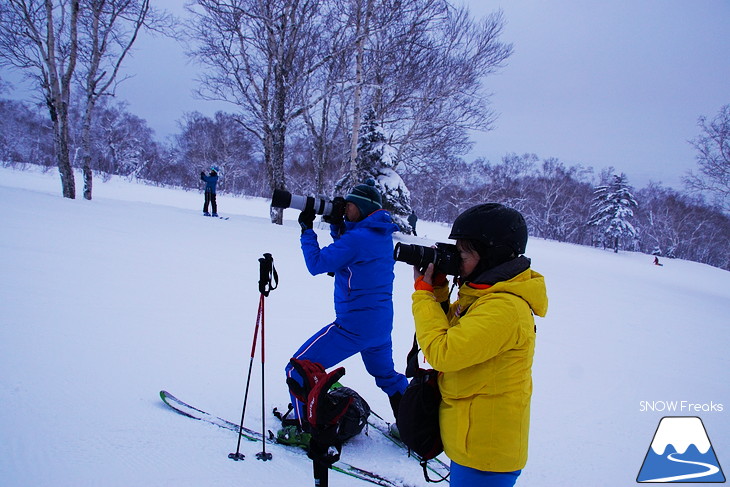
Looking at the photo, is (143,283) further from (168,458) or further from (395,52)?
(395,52)

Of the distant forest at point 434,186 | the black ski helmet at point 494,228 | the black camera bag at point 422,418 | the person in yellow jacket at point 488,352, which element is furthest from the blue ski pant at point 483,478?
the distant forest at point 434,186

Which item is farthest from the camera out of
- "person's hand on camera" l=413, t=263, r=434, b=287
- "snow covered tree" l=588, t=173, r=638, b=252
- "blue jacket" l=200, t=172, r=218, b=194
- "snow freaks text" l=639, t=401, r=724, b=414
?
"snow covered tree" l=588, t=173, r=638, b=252

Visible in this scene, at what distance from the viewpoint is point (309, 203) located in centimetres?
250

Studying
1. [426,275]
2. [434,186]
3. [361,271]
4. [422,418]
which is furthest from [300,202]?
[434,186]

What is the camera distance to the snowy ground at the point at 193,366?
2.11 meters

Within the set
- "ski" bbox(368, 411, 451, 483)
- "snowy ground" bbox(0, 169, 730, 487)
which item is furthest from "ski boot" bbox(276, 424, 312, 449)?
"ski" bbox(368, 411, 451, 483)

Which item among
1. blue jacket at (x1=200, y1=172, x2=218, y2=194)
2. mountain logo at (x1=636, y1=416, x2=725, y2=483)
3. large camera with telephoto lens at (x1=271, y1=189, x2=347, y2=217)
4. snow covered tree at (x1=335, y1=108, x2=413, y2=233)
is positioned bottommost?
mountain logo at (x1=636, y1=416, x2=725, y2=483)

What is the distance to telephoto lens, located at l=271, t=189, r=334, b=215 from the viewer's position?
96.0 inches

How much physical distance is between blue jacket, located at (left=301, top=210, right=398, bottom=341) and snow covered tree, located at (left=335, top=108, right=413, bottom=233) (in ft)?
40.7

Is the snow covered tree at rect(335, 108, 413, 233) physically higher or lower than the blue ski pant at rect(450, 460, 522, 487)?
higher

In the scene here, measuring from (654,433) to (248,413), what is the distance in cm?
370

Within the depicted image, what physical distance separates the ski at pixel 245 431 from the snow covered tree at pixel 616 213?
38485mm

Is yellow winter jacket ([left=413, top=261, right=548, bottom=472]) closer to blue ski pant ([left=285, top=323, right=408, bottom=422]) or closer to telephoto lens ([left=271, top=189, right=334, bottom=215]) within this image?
blue ski pant ([left=285, top=323, right=408, bottom=422])

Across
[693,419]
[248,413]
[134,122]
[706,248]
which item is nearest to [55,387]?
[248,413]
